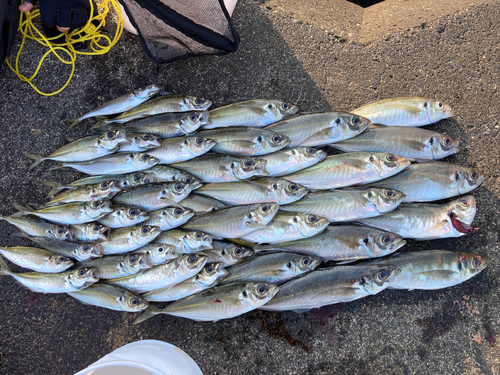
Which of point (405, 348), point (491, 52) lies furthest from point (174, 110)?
point (491, 52)

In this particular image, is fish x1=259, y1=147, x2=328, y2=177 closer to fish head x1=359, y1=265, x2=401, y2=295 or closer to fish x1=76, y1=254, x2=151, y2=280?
fish head x1=359, y1=265, x2=401, y2=295

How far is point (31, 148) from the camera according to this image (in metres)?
3.14

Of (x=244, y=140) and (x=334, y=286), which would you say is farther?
(x=244, y=140)

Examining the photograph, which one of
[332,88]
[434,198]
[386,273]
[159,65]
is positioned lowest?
[386,273]

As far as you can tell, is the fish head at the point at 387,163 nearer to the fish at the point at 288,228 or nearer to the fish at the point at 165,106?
the fish at the point at 288,228

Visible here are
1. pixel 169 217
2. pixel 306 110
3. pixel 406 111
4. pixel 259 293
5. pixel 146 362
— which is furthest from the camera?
pixel 306 110

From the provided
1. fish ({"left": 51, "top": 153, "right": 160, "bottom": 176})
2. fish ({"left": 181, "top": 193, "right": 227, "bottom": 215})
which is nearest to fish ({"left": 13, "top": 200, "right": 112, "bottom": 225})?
fish ({"left": 51, "top": 153, "right": 160, "bottom": 176})

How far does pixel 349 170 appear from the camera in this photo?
2.79 m

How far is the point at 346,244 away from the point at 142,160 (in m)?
1.89

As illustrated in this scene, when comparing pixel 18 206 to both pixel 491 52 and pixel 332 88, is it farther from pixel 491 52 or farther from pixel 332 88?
pixel 491 52

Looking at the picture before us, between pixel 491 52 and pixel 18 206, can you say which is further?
pixel 491 52

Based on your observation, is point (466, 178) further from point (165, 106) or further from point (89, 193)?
point (89, 193)

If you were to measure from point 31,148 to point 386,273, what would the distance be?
11.5ft

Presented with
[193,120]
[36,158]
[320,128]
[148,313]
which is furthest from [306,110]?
[36,158]
